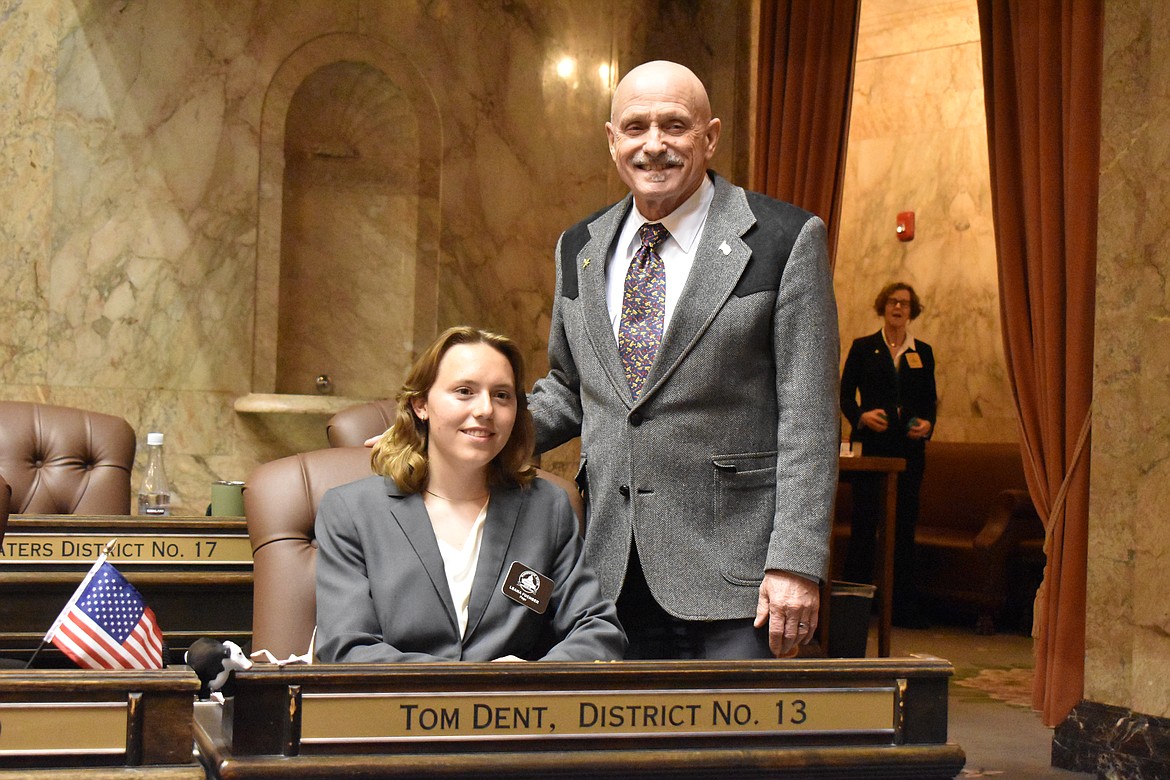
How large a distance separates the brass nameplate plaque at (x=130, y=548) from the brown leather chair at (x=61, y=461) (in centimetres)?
109

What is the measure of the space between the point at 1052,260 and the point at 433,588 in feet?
10.7

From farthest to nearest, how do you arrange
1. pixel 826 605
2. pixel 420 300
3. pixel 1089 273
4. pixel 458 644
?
1. pixel 420 300
2. pixel 1089 273
3. pixel 826 605
4. pixel 458 644

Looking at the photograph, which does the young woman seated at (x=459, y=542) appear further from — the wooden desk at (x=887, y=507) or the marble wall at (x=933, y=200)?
the marble wall at (x=933, y=200)

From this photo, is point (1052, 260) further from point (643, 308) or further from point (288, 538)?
point (288, 538)

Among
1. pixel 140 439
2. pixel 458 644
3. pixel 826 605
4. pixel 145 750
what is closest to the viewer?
pixel 145 750

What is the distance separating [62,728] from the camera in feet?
4.89

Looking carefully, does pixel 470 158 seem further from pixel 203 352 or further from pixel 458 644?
pixel 458 644

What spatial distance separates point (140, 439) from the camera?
589 centimetres

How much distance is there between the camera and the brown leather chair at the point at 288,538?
2.51m

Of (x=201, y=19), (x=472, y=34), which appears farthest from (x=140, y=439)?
(x=472, y=34)

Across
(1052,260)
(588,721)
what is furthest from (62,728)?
(1052,260)

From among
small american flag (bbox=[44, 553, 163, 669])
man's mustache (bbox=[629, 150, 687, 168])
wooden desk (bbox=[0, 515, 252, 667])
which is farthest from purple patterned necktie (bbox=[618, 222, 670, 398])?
wooden desk (bbox=[0, 515, 252, 667])

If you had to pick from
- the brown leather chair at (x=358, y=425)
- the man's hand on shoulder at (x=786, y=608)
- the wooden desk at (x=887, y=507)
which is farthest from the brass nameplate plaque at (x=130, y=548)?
the wooden desk at (x=887, y=507)

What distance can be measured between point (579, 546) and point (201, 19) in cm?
449
